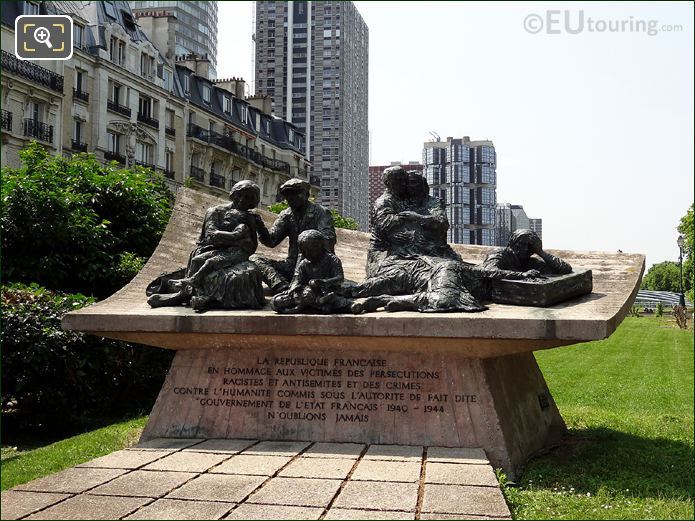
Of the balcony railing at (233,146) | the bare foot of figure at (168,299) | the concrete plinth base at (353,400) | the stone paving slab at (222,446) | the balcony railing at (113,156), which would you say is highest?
the balcony railing at (233,146)

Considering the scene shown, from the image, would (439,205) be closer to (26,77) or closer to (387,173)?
(387,173)

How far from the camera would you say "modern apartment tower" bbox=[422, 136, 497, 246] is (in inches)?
1040

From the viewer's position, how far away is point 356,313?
276 inches

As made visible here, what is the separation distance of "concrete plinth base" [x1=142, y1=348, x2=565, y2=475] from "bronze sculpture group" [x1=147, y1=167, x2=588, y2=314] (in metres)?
0.54

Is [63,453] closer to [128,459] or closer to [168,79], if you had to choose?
[128,459]

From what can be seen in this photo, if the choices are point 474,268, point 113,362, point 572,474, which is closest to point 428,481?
point 572,474

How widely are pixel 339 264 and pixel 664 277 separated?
10929 centimetres

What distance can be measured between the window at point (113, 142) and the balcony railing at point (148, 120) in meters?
1.83

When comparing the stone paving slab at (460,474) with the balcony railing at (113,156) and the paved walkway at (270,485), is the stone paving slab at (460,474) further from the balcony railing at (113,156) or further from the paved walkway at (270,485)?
the balcony railing at (113,156)

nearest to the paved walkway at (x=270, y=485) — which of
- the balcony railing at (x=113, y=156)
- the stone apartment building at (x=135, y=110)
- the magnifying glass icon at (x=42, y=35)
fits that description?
the magnifying glass icon at (x=42, y=35)

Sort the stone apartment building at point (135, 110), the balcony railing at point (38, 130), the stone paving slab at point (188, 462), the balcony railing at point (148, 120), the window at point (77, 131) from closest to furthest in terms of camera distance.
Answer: the stone paving slab at point (188, 462) < the stone apartment building at point (135, 110) < the balcony railing at point (38, 130) < the window at point (77, 131) < the balcony railing at point (148, 120)

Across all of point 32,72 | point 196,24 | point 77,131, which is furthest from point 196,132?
point 196,24

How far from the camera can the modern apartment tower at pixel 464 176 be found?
26.4 m

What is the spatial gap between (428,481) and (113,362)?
5.98 meters
